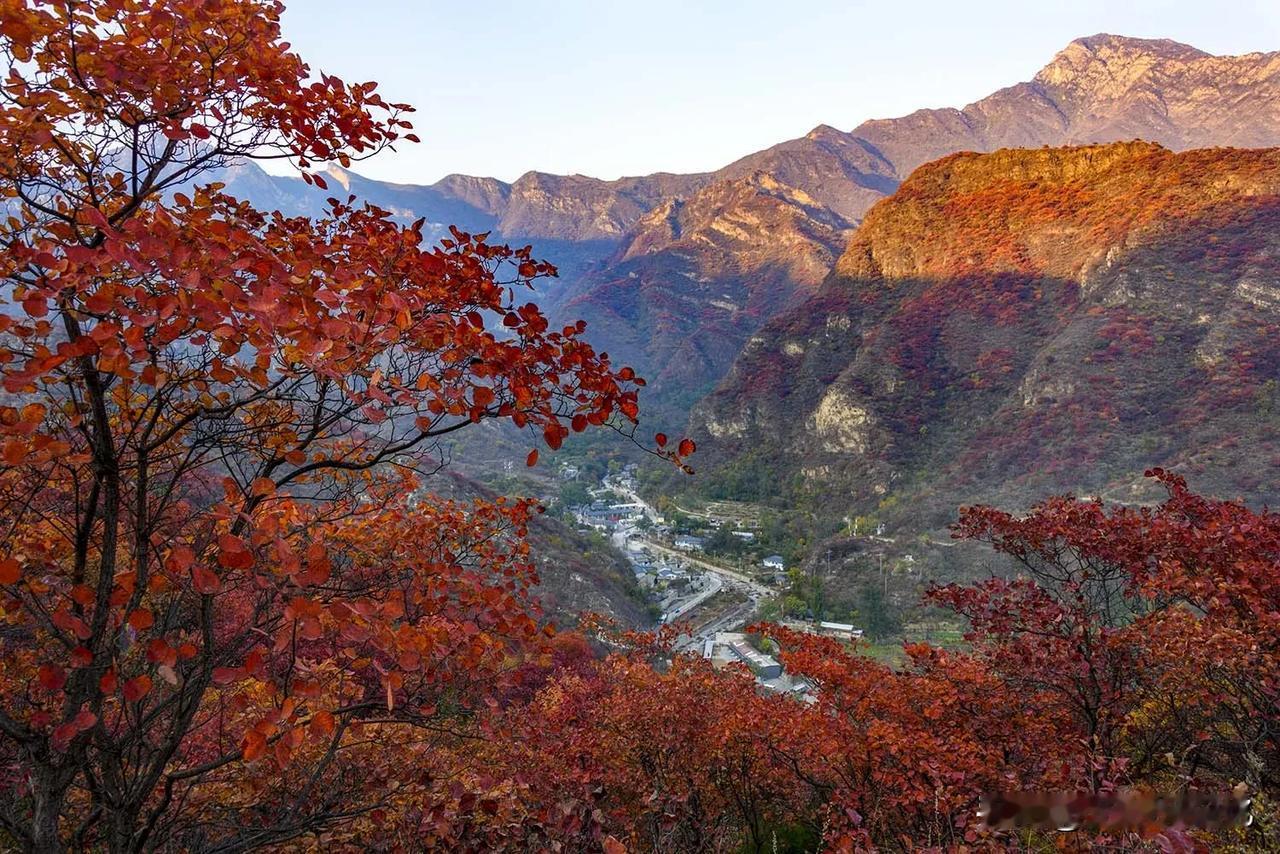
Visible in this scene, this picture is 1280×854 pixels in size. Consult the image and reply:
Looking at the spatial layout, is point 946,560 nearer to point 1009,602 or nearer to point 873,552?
point 873,552

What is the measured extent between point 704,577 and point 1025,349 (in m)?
43.7

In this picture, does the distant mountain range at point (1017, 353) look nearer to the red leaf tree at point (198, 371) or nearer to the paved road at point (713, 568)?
the paved road at point (713, 568)

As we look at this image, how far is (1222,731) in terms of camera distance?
859 centimetres

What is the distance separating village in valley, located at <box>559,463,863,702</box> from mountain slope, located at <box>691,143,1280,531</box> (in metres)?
10.3

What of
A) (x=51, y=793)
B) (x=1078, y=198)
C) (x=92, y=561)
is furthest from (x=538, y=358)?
(x=1078, y=198)

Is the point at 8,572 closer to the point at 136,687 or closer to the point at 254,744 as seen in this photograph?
the point at 136,687

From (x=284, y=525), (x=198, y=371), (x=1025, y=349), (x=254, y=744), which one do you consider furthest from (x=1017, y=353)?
(x=254, y=744)

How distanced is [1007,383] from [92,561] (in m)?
75.1

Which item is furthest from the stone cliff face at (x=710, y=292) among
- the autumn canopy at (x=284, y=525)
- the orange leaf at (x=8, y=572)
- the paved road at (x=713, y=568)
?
the orange leaf at (x=8, y=572)

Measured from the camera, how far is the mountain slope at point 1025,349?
158 feet

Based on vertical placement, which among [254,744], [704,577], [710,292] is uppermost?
[710,292]

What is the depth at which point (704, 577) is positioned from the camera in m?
62.6

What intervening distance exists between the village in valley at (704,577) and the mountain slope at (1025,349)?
10.3 m

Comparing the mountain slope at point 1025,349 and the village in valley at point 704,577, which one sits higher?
the mountain slope at point 1025,349
